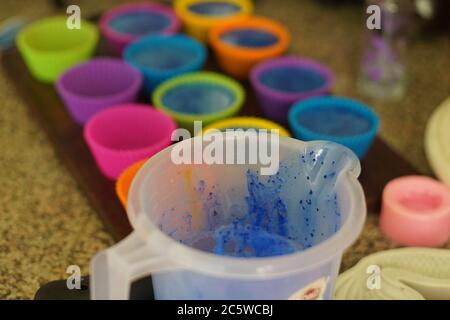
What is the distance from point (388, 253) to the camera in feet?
1.85

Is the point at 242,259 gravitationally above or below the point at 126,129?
above

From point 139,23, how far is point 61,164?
281 millimetres

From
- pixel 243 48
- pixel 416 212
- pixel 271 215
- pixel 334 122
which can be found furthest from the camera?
pixel 243 48

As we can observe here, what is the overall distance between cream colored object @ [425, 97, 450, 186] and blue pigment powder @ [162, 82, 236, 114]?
0.74ft

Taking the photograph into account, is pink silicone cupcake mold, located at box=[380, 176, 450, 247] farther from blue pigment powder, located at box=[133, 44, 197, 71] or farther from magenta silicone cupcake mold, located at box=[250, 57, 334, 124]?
blue pigment powder, located at box=[133, 44, 197, 71]

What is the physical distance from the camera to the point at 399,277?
540 millimetres

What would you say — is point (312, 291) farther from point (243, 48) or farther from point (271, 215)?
point (243, 48)

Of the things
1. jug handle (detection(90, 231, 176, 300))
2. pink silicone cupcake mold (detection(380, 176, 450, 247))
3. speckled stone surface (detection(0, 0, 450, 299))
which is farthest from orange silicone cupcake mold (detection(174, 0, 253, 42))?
jug handle (detection(90, 231, 176, 300))

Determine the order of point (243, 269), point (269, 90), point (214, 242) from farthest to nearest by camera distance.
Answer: point (269, 90) → point (214, 242) → point (243, 269)

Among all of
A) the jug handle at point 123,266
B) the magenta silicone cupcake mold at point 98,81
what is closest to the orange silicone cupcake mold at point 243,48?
the magenta silicone cupcake mold at point 98,81

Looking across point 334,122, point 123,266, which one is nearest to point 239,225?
point 123,266
